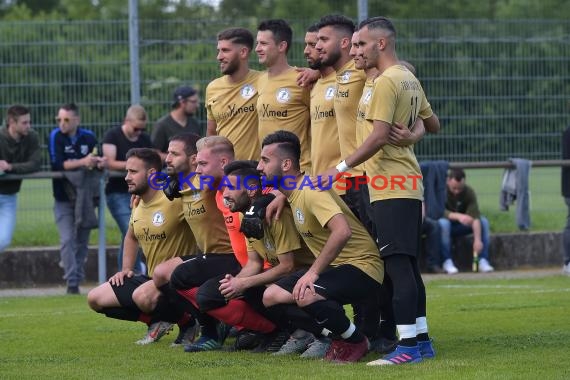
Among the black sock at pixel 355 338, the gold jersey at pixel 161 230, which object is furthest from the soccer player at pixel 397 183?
the gold jersey at pixel 161 230

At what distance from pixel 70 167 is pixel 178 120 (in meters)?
1.32

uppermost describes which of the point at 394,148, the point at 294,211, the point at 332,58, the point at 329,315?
the point at 332,58

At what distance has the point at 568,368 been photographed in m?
7.43

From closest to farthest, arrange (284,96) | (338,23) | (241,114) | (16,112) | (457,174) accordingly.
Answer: (338,23) → (284,96) → (241,114) → (16,112) → (457,174)

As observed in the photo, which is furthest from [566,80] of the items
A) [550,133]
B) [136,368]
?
[136,368]

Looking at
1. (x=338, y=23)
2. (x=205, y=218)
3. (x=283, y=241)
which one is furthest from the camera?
(x=205, y=218)

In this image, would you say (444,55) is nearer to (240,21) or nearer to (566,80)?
(566,80)

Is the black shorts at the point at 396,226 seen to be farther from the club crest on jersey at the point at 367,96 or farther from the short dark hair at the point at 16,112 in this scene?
the short dark hair at the point at 16,112

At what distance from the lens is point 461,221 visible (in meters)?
15.2

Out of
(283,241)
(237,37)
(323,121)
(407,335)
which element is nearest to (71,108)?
(237,37)

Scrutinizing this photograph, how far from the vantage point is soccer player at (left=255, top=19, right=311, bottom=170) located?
942 centimetres

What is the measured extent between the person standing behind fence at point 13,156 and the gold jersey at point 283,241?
5619 mm

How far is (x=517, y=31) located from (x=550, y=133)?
4.50 feet

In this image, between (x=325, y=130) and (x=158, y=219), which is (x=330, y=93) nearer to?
(x=325, y=130)
